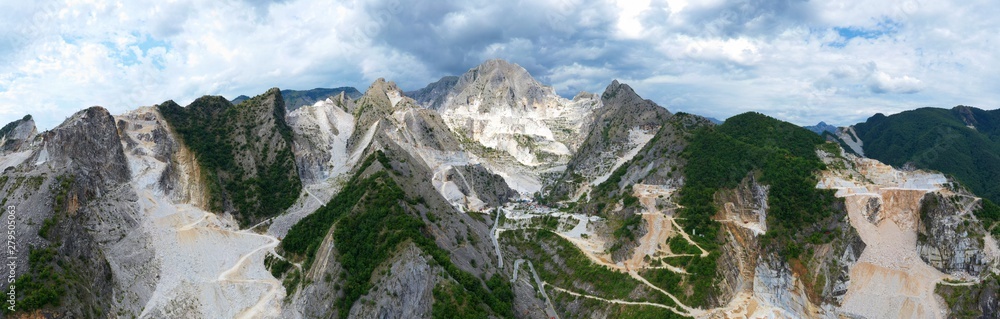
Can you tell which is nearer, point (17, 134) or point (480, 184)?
point (17, 134)

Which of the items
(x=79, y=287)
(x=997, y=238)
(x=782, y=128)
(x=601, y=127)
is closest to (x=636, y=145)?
(x=601, y=127)

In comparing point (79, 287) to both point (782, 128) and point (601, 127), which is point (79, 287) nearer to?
point (782, 128)

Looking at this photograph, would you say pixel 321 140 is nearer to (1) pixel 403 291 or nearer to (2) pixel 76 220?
(2) pixel 76 220

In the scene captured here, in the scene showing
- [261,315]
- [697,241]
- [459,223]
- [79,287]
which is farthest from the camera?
[459,223]

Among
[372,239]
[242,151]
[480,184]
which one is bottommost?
[372,239]

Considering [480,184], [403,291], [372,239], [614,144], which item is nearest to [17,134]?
[372,239]

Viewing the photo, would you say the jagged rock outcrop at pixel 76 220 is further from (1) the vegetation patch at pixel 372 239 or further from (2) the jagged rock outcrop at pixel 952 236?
(2) the jagged rock outcrop at pixel 952 236

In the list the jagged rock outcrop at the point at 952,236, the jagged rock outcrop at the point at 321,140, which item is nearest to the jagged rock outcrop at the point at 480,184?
the jagged rock outcrop at the point at 321,140

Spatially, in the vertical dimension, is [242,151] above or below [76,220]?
above
